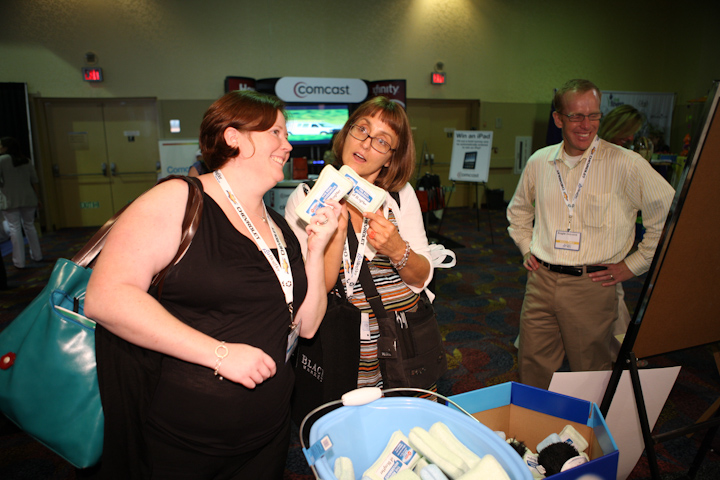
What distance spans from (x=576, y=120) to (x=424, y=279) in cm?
110

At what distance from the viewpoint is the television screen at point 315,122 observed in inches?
279

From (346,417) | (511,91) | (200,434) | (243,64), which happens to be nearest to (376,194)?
(346,417)

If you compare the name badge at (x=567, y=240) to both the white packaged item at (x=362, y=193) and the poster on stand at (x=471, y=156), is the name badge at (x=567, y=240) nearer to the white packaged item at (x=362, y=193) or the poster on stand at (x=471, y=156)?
the white packaged item at (x=362, y=193)

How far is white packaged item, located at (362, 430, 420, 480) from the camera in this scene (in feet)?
2.75

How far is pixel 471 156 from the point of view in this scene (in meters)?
7.16

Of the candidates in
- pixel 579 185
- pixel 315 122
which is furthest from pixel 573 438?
pixel 315 122

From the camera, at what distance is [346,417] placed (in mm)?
865

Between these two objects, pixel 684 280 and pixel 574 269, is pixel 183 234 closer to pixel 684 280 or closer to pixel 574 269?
pixel 684 280

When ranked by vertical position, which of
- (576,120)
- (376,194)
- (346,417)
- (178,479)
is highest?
(576,120)

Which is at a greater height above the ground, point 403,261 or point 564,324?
point 403,261

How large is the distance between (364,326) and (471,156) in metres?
6.29

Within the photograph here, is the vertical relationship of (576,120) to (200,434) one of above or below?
above

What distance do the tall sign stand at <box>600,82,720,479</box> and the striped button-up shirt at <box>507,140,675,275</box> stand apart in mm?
679

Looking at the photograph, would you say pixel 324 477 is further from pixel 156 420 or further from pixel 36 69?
pixel 36 69
